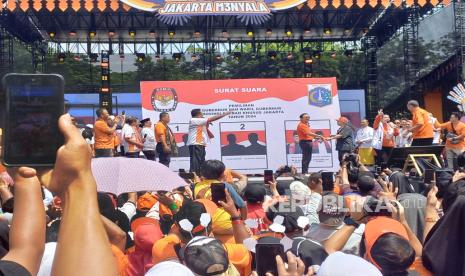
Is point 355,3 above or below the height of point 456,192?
above

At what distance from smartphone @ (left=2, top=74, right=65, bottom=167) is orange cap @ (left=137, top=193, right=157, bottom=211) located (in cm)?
355

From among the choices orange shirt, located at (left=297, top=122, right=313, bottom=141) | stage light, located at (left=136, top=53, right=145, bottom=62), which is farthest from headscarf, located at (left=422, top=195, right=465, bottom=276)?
stage light, located at (left=136, top=53, right=145, bottom=62)

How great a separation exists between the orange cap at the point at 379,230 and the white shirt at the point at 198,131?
22.9 ft

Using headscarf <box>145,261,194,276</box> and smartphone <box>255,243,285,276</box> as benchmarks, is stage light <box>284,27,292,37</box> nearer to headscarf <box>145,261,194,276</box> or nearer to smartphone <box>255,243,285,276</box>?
smartphone <box>255,243,285,276</box>

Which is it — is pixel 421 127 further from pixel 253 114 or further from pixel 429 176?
pixel 429 176

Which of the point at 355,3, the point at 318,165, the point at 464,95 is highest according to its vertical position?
the point at 355,3

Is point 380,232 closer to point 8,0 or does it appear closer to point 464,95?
point 464,95

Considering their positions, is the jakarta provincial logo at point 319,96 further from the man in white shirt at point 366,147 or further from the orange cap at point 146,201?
the orange cap at point 146,201

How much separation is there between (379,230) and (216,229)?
3.40 ft

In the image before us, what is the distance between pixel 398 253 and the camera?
2299mm

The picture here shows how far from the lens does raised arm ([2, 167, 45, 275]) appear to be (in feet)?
4.16

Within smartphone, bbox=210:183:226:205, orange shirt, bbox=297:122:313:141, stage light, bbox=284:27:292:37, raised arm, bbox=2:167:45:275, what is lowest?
smartphone, bbox=210:183:226:205

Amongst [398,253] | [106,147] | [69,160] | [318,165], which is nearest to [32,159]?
[69,160]

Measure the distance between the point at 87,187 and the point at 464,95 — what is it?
1330 cm
